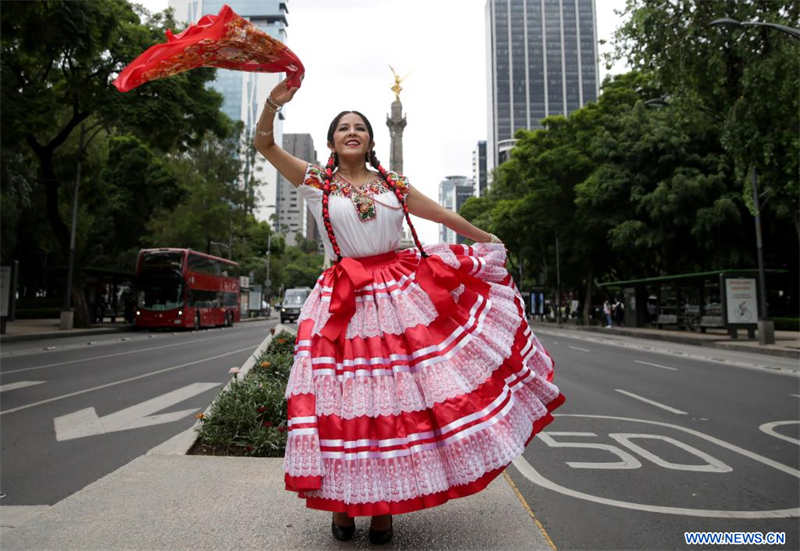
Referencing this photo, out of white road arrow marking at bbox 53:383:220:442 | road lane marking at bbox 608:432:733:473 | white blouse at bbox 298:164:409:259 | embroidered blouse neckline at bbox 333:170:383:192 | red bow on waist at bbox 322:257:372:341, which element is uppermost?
embroidered blouse neckline at bbox 333:170:383:192

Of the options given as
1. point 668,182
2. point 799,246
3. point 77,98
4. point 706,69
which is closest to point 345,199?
point 706,69

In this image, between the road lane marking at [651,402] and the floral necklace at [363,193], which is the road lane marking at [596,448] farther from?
the floral necklace at [363,193]

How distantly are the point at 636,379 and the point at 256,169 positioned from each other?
39.2 meters

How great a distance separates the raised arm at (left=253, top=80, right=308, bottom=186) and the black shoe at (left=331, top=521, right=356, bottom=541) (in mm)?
1635

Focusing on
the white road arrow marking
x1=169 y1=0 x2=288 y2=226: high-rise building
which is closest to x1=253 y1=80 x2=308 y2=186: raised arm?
the white road arrow marking

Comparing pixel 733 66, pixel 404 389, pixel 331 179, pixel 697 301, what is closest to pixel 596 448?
pixel 404 389

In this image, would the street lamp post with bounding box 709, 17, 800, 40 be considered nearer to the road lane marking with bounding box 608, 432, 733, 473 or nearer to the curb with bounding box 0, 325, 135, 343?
the road lane marking with bounding box 608, 432, 733, 473

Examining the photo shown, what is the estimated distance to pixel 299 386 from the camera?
2486 millimetres

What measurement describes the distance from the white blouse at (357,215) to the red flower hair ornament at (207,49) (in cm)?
60

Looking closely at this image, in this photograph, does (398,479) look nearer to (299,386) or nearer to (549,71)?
(299,386)

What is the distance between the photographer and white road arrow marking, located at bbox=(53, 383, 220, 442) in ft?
20.0

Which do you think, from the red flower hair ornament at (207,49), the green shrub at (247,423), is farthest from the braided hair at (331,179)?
the green shrub at (247,423)

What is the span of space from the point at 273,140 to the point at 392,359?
122 centimetres

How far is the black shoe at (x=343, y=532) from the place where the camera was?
8.83ft
